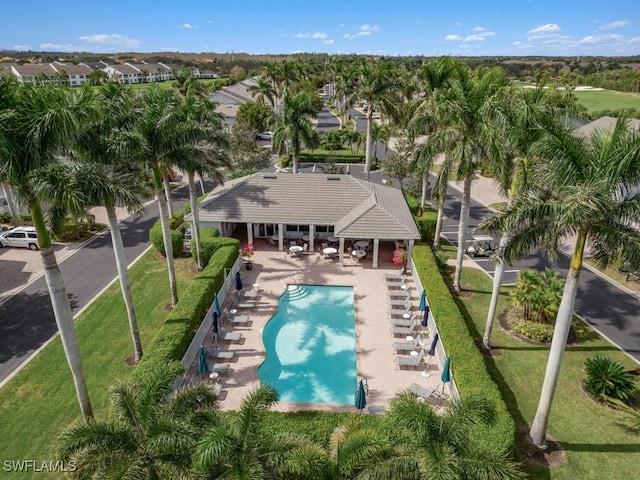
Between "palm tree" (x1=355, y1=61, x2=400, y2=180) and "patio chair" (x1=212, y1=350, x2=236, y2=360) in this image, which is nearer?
"patio chair" (x1=212, y1=350, x2=236, y2=360)

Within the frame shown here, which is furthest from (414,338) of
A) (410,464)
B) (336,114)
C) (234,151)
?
(336,114)

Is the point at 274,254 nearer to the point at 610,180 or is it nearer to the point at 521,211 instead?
the point at 521,211

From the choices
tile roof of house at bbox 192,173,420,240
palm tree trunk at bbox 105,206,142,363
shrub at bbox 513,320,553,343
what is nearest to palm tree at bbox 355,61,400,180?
tile roof of house at bbox 192,173,420,240

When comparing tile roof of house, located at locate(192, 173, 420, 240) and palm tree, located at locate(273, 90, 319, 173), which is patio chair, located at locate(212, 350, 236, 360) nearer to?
tile roof of house, located at locate(192, 173, 420, 240)

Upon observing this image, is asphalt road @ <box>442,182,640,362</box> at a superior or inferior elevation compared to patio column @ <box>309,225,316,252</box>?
inferior

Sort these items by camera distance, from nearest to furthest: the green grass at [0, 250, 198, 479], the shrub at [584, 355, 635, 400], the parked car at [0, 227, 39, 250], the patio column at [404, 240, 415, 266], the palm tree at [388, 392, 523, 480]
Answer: the palm tree at [388, 392, 523, 480], the green grass at [0, 250, 198, 479], the shrub at [584, 355, 635, 400], the patio column at [404, 240, 415, 266], the parked car at [0, 227, 39, 250]
